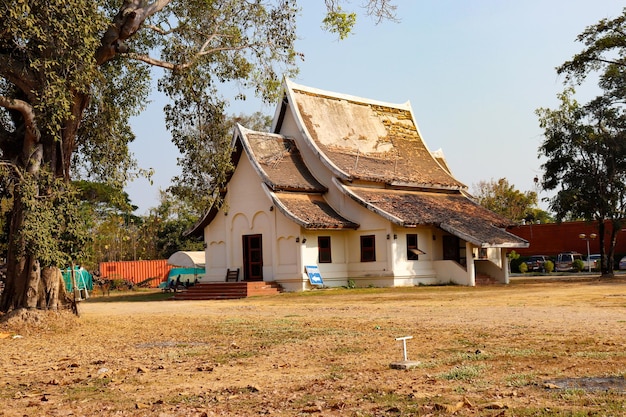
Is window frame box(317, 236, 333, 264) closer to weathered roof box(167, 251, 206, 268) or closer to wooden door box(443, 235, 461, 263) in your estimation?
wooden door box(443, 235, 461, 263)

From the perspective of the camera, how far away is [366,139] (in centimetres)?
3769

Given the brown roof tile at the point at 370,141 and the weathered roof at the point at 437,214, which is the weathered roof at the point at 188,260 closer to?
the brown roof tile at the point at 370,141

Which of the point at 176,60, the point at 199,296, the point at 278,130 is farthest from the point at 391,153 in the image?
the point at 176,60

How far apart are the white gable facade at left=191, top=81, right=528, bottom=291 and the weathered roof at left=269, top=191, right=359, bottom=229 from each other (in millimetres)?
59

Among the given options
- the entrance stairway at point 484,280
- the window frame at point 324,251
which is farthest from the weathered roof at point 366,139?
the entrance stairway at point 484,280

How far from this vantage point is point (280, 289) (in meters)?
32.0

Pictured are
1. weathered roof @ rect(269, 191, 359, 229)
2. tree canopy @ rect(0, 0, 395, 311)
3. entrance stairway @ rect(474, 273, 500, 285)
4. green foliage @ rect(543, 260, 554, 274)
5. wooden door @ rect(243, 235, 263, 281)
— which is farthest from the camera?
green foliage @ rect(543, 260, 554, 274)

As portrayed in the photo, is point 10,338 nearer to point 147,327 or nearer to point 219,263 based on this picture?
point 147,327

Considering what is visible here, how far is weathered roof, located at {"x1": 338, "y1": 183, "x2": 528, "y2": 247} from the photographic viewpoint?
105 feet

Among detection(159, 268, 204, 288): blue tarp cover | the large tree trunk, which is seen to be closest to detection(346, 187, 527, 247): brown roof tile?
detection(159, 268, 204, 288): blue tarp cover

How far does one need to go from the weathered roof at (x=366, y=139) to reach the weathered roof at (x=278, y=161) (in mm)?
1244

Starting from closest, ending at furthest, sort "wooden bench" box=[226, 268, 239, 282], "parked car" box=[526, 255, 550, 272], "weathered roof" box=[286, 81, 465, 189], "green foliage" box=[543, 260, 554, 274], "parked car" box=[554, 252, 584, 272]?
"wooden bench" box=[226, 268, 239, 282], "weathered roof" box=[286, 81, 465, 189], "green foliage" box=[543, 260, 554, 274], "parked car" box=[554, 252, 584, 272], "parked car" box=[526, 255, 550, 272]

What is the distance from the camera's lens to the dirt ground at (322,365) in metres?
7.29

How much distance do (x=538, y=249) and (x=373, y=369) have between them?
50.2 m
